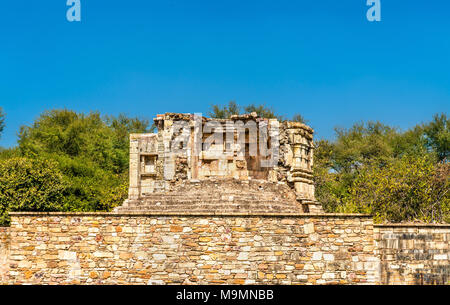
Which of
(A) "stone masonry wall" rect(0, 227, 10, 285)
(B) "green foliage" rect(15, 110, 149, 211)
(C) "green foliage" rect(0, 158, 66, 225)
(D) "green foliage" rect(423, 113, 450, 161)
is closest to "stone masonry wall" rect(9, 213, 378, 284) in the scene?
(A) "stone masonry wall" rect(0, 227, 10, 285)

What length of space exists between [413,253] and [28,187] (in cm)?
1587

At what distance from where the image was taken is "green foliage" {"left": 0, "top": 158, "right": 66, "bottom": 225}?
20.8 meters

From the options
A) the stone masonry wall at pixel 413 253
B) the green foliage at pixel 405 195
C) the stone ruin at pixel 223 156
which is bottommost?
the stone masonry wall at pixel 413 253

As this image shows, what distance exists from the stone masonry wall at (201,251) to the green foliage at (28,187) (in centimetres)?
895

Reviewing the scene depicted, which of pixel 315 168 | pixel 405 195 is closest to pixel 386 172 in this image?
pixel 405 195

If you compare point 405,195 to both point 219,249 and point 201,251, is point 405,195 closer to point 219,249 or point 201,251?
point 219,249

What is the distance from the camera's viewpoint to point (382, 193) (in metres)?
25.0

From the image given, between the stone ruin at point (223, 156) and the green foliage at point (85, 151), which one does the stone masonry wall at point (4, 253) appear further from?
the green foliage at point (85, 151)

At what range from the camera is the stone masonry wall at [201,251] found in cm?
1223

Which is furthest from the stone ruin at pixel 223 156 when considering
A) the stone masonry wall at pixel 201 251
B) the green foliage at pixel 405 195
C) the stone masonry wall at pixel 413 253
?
the stone masonry wall at pixel 413 253

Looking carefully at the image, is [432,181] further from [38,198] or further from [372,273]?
[38,198]

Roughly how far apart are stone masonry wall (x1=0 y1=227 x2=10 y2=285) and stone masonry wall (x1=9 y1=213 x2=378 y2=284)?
29 centimetres

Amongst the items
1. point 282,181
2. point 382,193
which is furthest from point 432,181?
point 282,181

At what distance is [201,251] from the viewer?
12.3 metres
